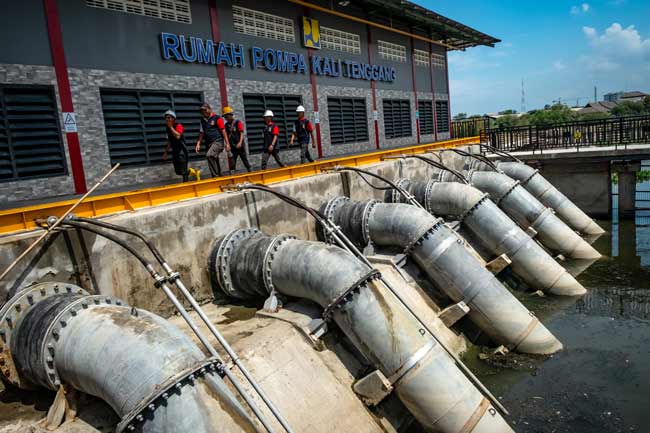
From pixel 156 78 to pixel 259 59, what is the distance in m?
3.96

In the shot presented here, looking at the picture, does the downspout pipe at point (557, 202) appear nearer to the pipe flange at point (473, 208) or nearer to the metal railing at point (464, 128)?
the pipe flange at point (473, 208)

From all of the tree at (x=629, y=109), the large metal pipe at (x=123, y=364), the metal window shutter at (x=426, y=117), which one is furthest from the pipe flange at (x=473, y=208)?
the tree at (x=629, y=109)

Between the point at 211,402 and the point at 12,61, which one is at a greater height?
the point at 12,61

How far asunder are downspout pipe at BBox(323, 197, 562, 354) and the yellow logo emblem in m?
9.48

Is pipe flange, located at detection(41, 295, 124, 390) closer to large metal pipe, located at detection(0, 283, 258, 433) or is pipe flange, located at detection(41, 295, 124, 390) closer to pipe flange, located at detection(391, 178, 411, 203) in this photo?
large metal pipe, located at detection(0, 283, 258, 433)

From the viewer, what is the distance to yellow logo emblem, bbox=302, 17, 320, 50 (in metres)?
16.0

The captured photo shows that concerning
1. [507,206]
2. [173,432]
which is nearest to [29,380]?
[173,432]

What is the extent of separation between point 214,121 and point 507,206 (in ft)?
30.8

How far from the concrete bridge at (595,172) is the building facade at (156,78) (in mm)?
7596

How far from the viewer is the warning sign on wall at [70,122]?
31.0 feet

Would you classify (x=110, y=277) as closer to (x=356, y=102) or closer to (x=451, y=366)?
(x=451, y=366)

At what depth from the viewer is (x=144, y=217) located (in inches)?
267

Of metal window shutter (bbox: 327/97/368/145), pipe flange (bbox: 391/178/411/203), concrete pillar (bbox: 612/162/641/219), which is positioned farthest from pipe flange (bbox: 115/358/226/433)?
concrete pillar (bbox: 612/162/641/219)

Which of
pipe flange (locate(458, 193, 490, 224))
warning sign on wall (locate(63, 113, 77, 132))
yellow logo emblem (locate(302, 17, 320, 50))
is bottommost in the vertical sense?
pipe flange (locate(458, 193, 490, 224))
